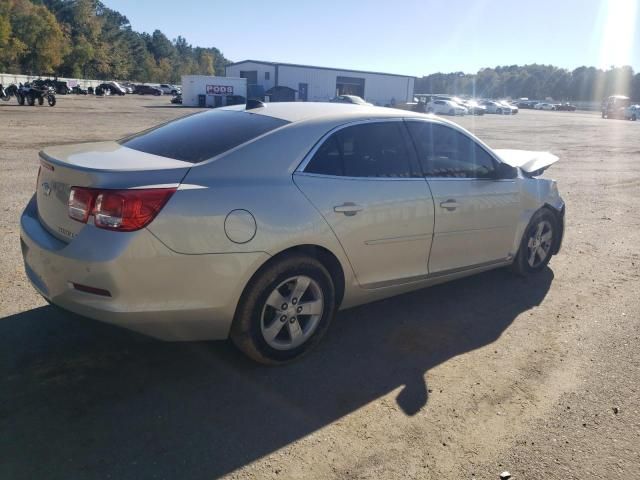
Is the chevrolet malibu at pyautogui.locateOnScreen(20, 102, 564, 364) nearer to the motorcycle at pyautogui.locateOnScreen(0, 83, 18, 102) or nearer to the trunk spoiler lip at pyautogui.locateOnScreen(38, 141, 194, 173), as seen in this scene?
→ the trunk spoiler lip at pyautogui.locateOnScreen(38, 141, 194, 173)

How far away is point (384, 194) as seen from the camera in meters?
3.71

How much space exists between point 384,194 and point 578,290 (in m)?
2.56

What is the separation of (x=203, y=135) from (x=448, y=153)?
6.60 ft

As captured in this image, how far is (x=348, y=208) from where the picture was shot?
137 inches

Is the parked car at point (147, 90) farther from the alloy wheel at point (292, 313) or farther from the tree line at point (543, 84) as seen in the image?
the tree line at point (543, 84)

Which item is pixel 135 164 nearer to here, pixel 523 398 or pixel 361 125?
pixel 361 125

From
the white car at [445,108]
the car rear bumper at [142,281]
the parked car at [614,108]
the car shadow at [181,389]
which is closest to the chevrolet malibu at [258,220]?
the car rear bumper at [142,281]

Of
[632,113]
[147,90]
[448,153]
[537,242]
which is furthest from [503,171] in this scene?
[147,90]

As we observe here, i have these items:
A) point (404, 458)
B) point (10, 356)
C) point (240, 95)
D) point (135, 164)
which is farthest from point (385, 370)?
point (240, 95)

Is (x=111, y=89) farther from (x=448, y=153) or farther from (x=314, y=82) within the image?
(x=448, y=153)

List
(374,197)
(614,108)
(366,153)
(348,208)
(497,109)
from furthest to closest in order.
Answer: (497,109)
(614,108)
(366,153)
(374,197)
(348,208)

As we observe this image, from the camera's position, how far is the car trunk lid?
9.44 feet

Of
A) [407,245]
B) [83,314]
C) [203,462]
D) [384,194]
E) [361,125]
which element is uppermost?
[361,125]

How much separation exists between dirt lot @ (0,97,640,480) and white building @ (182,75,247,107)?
164 feet
